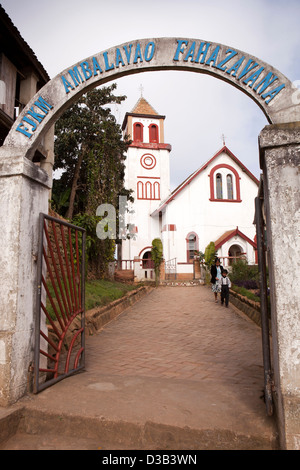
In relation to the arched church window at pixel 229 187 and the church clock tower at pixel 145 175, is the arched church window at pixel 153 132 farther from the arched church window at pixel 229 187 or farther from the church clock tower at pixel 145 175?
the arched church window at pixel 229 187

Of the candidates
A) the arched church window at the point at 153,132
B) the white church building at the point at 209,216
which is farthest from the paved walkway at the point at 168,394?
the arched church window at the point at 153,132

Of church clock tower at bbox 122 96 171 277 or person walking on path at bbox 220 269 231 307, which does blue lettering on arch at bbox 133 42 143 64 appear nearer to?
person walking on path at bbox 220 269 231 307

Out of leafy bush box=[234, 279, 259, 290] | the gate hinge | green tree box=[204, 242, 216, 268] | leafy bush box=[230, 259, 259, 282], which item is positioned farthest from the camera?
green tree box=[204, 242, 216, 268]

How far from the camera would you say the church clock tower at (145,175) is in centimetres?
2886

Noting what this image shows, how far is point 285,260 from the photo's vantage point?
289 centimetres

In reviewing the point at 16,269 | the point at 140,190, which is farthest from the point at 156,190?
the point at 16,269

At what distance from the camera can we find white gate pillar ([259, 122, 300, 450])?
2696 millimetres

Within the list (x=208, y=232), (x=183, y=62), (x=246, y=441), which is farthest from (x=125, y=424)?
(x=208, y=232)

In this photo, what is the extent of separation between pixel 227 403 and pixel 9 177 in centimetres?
332

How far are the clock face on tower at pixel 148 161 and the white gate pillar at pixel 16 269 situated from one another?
2670cm

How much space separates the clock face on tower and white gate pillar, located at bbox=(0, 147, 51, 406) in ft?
87.6

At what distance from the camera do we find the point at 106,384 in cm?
392

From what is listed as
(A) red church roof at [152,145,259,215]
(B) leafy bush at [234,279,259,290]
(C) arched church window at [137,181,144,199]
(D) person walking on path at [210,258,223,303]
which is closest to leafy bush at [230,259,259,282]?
(B) leafy bush at [234,279,259,290]

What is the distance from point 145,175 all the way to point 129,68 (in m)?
26.1
